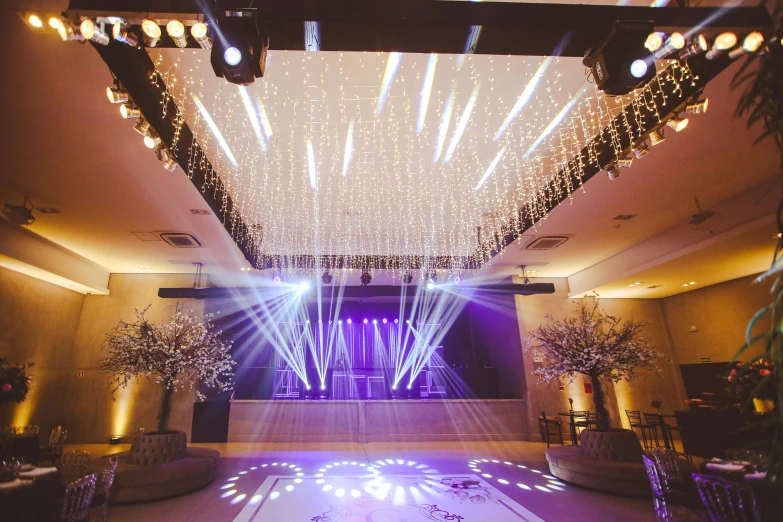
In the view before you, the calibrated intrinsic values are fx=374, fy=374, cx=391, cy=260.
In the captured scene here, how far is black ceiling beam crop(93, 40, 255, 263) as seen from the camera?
3.16 meters

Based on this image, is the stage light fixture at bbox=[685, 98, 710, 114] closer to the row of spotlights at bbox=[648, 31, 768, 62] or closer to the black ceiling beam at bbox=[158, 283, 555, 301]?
the row of spotlights at bbox=[648, 31, 768, 62]

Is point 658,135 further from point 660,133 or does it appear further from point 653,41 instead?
point 653,41

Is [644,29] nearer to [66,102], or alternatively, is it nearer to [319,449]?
[66,102]

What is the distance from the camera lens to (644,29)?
8.86 feet

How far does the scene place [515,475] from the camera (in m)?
6.08

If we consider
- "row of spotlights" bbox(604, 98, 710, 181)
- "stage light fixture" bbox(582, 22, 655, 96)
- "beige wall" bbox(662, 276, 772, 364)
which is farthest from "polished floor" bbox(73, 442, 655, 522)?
"beige wall" bbox(662, 276, 772, 364)

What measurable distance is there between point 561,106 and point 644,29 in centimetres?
147

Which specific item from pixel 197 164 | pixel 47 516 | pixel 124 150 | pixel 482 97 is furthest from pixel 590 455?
pixel 124 150

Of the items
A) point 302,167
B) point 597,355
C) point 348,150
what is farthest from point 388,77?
point 597,355

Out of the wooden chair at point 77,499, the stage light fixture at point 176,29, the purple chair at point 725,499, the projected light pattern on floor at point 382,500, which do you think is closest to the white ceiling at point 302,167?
the stage light fixture at point 176,29

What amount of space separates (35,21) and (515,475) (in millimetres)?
7774

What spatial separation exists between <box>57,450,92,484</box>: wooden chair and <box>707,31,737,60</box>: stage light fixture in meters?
7.01

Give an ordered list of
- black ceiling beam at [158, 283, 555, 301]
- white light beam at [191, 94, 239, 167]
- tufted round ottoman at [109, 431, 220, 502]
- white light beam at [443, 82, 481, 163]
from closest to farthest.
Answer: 1. white light beam at [443, 82, 481, 163]
2. white light beam at [191, 94, 239, 167]
3. tufted round ottoman at [109, 431, 220, 502]
4. black ceiling beam at [158, 283, 555, 301]

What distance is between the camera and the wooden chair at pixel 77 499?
3.31 metres
